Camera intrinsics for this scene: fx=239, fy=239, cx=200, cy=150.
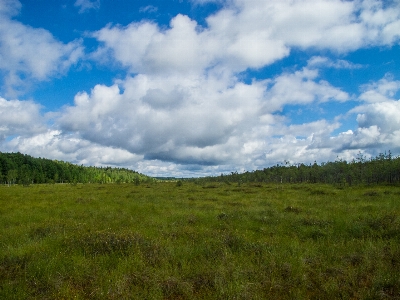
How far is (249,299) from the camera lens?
5137 millimetres

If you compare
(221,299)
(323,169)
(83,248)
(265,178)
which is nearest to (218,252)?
(221,299)

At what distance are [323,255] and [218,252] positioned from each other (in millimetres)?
3355

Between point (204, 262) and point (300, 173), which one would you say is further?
point (300, 173)

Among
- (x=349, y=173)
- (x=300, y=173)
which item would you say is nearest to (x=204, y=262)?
(x=349, y=173)

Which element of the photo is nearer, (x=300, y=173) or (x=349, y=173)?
(x=349, y=173)

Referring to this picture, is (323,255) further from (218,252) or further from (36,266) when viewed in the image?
(36,266)

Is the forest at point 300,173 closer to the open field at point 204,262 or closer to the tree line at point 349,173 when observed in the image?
the tree line at point 349,173

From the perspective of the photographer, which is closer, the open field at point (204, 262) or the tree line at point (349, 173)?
the open field at point (204, 262)

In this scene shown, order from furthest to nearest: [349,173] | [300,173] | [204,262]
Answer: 1. [300,173]
2. [349,173]
3. [204,262]

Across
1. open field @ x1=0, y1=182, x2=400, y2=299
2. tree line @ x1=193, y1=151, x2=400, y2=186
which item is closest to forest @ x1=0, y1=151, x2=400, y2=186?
tree line @ x1=193, y1=151, x2=400, y2=186

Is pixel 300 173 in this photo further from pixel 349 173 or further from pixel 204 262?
pixel 204 262

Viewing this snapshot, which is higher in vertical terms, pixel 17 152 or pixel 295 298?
pixel 17 152

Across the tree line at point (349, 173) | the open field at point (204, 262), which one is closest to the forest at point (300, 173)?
the tree line at point (349, 173)

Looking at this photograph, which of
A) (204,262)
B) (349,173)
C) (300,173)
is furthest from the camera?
(300,173)
